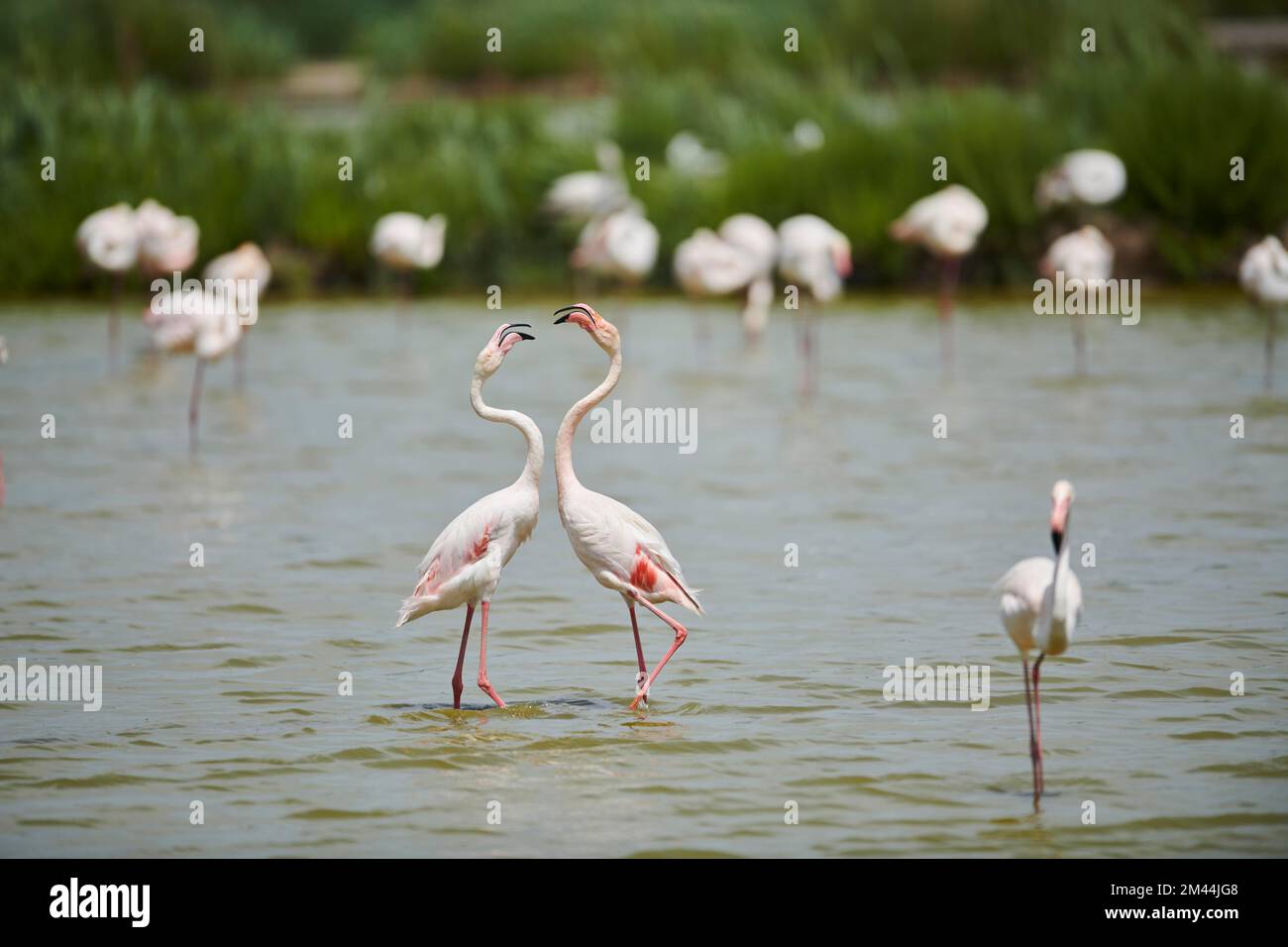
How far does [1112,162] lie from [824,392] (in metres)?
4.34

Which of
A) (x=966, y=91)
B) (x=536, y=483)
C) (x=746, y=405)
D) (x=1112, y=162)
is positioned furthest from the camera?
(x=966, y=91)

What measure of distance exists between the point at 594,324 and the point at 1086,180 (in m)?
11.5

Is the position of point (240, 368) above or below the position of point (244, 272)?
below

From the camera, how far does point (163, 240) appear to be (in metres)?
17.1

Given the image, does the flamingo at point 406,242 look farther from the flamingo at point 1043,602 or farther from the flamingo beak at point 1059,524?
the flamingo beak at point 1059,524

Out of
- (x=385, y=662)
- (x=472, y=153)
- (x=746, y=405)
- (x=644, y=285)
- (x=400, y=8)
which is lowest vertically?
(x=385, y=662)

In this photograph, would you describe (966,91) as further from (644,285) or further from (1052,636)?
(1052,636)

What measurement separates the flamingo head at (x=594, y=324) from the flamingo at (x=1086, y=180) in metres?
11.2

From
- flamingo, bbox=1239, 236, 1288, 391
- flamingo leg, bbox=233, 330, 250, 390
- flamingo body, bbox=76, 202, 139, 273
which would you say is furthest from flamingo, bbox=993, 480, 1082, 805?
flamingo body, bbox=76, 202, 139, 273

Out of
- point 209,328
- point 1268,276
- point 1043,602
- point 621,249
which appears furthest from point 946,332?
point 1043,602

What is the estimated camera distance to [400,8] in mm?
34688

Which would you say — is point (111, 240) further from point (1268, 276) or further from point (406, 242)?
point (1268, 276)

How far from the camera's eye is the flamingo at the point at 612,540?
23.4 ft
